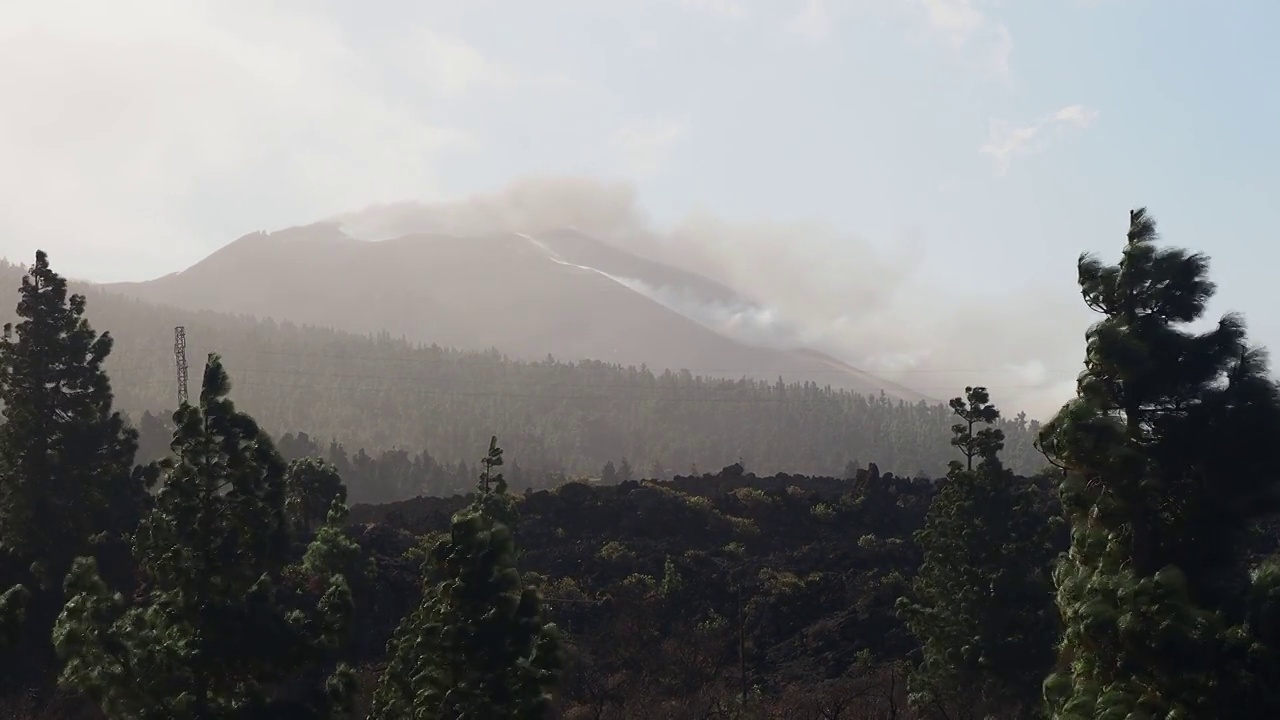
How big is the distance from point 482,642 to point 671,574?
39.9 m

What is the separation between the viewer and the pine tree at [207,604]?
21.0 meters

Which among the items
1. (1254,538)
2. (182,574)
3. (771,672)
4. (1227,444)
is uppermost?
(1227,444)

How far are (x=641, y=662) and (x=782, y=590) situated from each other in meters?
12.8

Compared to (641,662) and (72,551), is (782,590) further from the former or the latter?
(72,551)

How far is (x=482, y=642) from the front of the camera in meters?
22.0

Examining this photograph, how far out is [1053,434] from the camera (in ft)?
50.1

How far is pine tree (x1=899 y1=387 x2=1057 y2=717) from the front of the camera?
3275 centimetres

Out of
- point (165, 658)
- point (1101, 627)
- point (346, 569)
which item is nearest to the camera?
point (1101, 627)

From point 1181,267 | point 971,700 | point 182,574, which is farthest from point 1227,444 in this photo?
point 971,700

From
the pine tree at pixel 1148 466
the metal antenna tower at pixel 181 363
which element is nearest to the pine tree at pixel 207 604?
the pine tree at pixel 1148 466

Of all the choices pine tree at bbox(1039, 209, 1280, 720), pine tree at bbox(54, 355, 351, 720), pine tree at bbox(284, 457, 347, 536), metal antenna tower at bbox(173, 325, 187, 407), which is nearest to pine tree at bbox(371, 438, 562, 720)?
pine tree at bbox(54, 355, 351, 720)

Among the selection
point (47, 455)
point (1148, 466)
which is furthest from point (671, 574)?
point (1148, 466)

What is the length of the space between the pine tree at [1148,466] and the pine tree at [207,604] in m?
13.1

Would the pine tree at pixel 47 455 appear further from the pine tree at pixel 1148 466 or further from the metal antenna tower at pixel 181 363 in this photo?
the pine tree at pixel 1148 466
